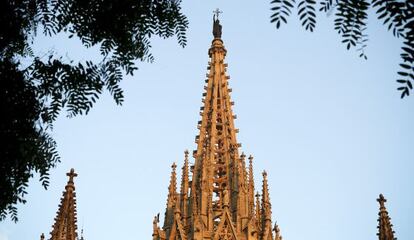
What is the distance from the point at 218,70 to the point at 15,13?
2884cm

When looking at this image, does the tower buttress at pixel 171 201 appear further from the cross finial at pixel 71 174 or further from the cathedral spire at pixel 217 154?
the cross finial at pixel 71 174

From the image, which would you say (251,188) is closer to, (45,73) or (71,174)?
(71,174)

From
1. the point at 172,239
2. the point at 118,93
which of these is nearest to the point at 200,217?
the point at 172,239

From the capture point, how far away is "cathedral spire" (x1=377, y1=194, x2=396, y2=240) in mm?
22517

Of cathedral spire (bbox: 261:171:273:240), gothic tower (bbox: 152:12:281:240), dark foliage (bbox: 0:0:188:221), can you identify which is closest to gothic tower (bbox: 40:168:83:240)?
gothic tower (bbox: 152:12:281:240)

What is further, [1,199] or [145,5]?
[145,5]

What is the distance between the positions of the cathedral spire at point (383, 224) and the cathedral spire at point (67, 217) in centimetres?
1056

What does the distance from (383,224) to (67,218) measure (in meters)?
11.0

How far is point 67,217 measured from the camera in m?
20.1

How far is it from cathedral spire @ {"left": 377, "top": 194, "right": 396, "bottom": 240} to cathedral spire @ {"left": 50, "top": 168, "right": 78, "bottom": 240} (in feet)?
34.6

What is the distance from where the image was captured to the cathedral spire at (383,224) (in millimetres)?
22517

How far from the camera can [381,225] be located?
23016 millimetres

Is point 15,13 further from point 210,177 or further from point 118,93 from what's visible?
point 210,177

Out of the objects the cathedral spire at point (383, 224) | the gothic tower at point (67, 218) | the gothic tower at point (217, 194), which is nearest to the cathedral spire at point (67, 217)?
the gothic tower at point (67, 218)
